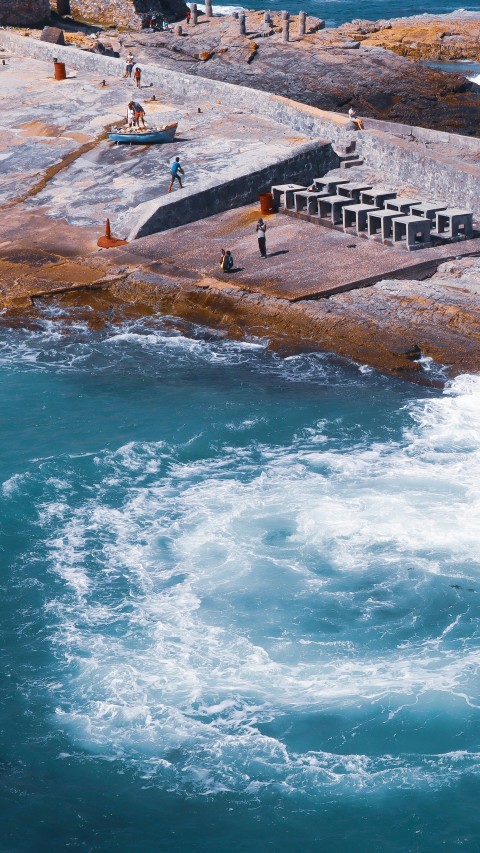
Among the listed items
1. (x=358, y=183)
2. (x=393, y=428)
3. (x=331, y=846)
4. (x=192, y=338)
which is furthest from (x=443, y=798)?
(x=358, y=183)

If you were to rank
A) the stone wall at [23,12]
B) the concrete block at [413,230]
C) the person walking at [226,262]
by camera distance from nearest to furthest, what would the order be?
the concrete block at [413,230] < the person walking at [226,262] < the stone wall at [23,12]

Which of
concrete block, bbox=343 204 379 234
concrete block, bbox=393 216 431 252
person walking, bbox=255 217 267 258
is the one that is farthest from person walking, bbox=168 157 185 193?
concrete block, bbox=393 216 431 252

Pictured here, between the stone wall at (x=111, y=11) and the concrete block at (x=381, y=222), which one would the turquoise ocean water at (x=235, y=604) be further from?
the stone wall at (x=111, y=11)

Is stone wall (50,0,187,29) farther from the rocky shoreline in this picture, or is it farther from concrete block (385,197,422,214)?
concrete block (385,197,422,214)

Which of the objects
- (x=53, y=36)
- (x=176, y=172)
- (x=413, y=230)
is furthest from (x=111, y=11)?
(x=413, y=230)

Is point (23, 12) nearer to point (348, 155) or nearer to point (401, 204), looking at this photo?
point (348, 155)

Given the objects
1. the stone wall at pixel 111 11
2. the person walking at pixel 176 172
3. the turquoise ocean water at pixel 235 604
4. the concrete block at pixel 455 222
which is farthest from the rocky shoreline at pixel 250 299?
the stone wall at pixel 111 11

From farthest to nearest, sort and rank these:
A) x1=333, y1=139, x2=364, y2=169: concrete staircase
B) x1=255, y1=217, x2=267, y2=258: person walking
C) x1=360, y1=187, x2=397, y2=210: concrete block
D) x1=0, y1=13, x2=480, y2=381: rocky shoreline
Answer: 1. x1=333, y1=139, x2=364, y2=169: concrete staircase
2. x1=360, y1=187, x2=397, y2=210: concrete block
3. x1=255, y1=217, x2=267, y2=258: person walking
4. x1=0, y1=13, x2=480, y2=381: rocky shoreline
